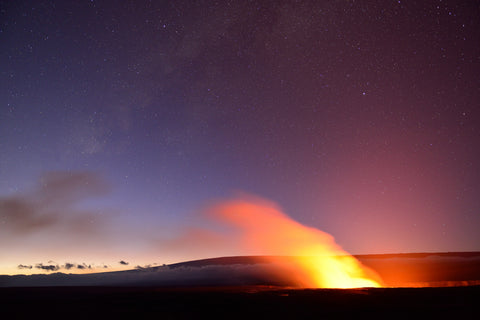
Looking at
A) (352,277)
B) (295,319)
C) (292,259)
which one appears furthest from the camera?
(292,259)

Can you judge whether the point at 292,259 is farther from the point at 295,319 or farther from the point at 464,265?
the point at 295,319

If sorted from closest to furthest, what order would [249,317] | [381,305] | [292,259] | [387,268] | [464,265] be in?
1. [249,317]
2. [381,305]
3. [464,265]
4. [387,268]
5. [292,259]

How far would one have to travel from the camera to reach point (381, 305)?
93.8ft

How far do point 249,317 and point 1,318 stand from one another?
2387cm

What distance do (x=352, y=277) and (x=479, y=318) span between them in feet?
185

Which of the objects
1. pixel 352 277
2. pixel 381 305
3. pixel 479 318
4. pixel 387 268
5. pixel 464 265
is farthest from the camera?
pixel 387 268

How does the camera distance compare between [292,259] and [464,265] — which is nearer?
[464,265]

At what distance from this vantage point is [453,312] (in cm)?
2348

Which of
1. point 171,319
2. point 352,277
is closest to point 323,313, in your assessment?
point 171,319

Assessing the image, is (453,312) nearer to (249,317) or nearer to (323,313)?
(323,313)

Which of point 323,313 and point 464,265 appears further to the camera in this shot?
point 464,265

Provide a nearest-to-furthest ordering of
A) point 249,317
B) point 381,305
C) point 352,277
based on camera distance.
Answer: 1. point 249,317
2. point 381,305
3. point 352,277

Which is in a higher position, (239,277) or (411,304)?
(411,304)

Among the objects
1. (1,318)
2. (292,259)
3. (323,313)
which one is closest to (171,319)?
(323,313)
